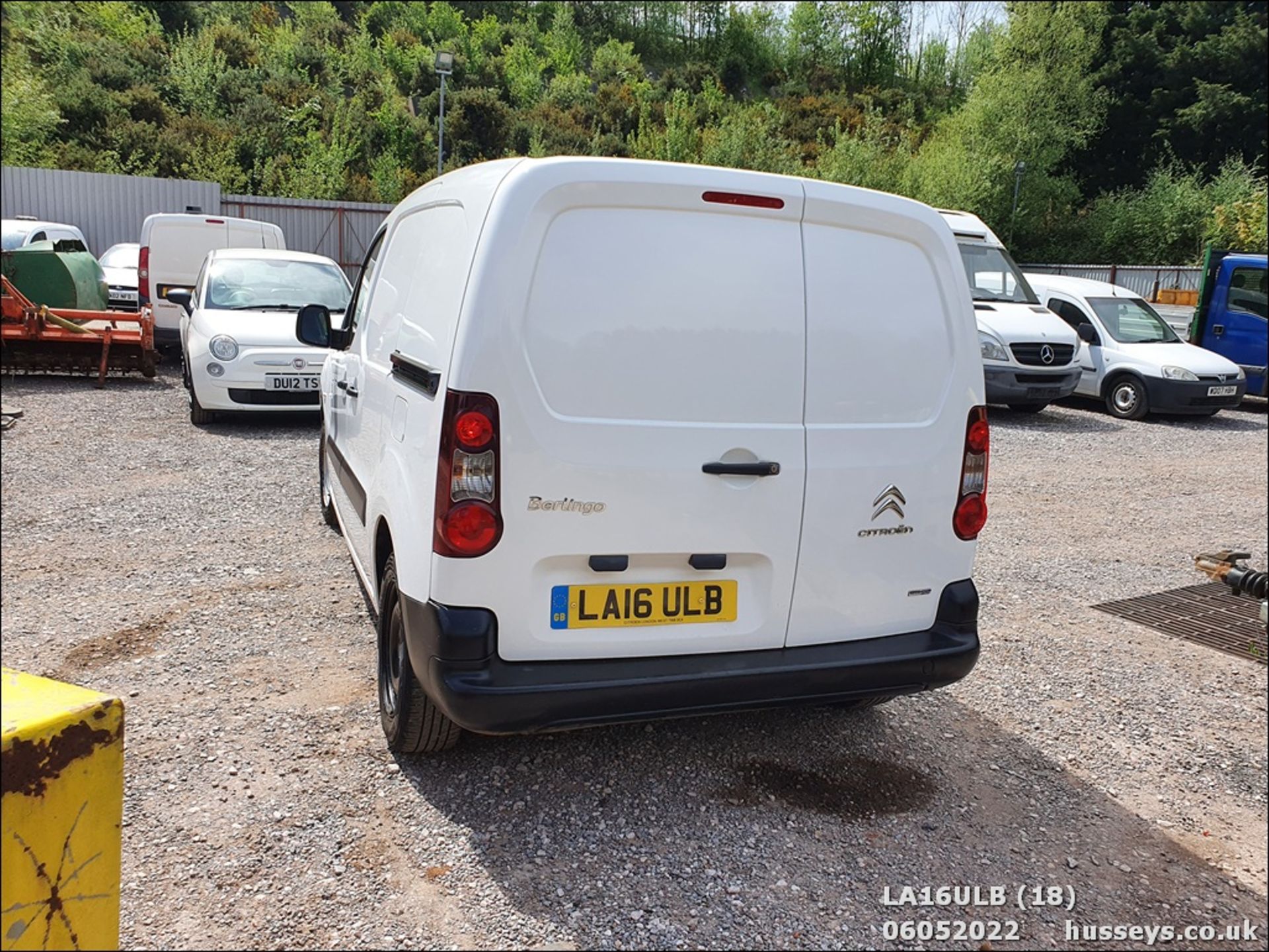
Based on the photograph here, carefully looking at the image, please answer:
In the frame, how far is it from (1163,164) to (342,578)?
27156 millimetres

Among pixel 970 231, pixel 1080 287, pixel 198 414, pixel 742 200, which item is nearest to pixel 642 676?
pixel 742 200

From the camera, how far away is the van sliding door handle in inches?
113

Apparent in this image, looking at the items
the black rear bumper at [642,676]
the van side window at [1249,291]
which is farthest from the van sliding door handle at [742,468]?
the van side window at [1249,291]

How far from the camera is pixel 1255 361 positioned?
1430 cm

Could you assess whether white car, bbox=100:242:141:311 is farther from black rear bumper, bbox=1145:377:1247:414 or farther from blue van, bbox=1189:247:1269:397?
blue van, bbox=1189:247:1269:397

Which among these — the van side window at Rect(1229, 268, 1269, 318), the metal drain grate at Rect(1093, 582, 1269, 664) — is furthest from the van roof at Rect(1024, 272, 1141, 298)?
the metal drain grate at Rect(1093, 582, 1269, 664)

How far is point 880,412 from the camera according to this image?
10.2ft

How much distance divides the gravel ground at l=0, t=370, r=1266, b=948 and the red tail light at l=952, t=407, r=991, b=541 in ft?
2.96

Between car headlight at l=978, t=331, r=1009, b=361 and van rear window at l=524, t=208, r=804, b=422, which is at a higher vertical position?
van rear window at l=524, t=208, r=804, b=422

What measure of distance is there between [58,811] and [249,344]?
25.0 feet

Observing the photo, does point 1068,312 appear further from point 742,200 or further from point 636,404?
point 636,404

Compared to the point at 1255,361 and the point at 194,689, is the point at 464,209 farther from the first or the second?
the point at 1255,361

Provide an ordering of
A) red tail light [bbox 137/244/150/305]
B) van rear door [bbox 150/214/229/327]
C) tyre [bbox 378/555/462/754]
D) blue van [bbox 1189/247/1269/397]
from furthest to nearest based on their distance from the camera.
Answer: blue van [bbox 1189/247/1269/397]
van rear door [bbox 150/214/229/327]
red tail light [bbox 137/244/150/305]
tyre [bbox 378/555/462/754]

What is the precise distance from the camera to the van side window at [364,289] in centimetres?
459
